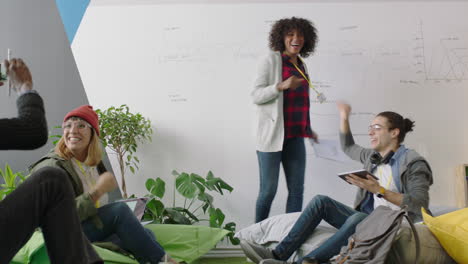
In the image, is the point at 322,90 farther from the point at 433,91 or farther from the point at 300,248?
the point at 300,248

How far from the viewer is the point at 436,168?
12.9 feet

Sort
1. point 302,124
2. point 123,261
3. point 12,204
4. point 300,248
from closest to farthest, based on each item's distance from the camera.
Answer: point 12,204, point 123,261, point 300,248, point 302,124

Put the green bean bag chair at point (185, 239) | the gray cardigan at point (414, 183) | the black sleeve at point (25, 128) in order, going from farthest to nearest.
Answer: the green bean bag chair at point (185, 239), the gray cardigan at point (414, 183), the black sleeve at point (25, 128)

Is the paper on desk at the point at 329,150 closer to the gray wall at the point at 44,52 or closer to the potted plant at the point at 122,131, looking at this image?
the potted plant at the point at 122,131

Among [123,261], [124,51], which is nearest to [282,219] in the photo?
[123,261]

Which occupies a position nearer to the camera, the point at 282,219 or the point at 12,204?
the point at 12,204

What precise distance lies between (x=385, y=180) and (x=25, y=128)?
2087 millimetres

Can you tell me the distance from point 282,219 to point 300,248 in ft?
0.86

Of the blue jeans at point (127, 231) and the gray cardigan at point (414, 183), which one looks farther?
the gray cardigan at point (414, 183)

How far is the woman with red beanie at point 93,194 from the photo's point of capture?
2.26m

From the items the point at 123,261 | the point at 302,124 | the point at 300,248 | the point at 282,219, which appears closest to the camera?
the point at 123,261

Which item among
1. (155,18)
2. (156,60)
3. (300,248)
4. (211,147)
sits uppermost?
(155,18)

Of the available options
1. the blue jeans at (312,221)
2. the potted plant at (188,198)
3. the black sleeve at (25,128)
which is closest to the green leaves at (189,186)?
the potted plant at (188,198)

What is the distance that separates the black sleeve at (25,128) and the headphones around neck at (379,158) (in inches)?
79.9
